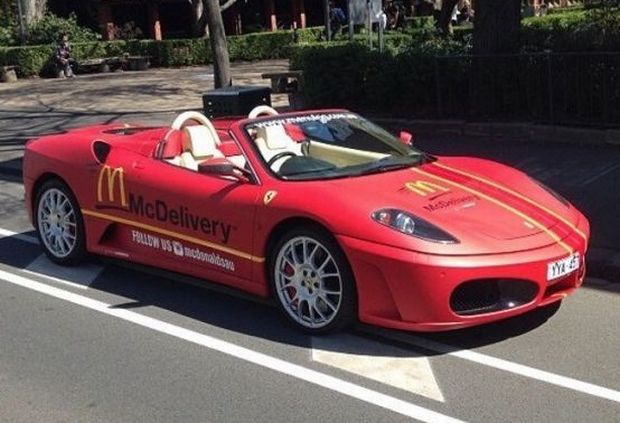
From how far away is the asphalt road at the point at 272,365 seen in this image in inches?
164

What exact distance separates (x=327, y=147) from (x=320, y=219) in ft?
3.97

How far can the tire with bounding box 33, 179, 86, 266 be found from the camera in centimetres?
669

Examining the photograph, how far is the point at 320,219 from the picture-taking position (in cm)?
492

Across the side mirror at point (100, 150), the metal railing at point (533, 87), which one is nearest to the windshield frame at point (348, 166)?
the side mirror at point (100, 150)

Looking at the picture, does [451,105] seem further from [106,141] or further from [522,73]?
[106,141]

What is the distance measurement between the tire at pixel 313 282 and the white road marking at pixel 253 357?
0.39 metres

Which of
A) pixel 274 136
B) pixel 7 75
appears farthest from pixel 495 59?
pixel 7 75

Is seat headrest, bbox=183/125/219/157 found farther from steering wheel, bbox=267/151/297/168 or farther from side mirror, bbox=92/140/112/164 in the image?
steering wheel, bbox=267/151/297/168

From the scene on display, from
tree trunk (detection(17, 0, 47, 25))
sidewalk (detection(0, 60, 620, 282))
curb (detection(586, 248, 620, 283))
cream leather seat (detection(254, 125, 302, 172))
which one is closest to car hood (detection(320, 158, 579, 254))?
cream leather seat (detection(254, 125, 302, 172))

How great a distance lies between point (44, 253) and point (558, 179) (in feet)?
16.3

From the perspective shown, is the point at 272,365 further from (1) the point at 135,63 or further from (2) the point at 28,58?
(1) the point at 135,63

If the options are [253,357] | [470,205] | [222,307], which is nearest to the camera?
[253,357]

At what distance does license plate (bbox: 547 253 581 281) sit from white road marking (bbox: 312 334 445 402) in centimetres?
85

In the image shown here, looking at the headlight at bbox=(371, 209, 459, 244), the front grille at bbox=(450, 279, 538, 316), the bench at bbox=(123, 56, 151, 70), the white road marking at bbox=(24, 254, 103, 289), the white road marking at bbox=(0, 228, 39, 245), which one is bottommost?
the white road marking at bbox=(24, 254, 103, 289)
